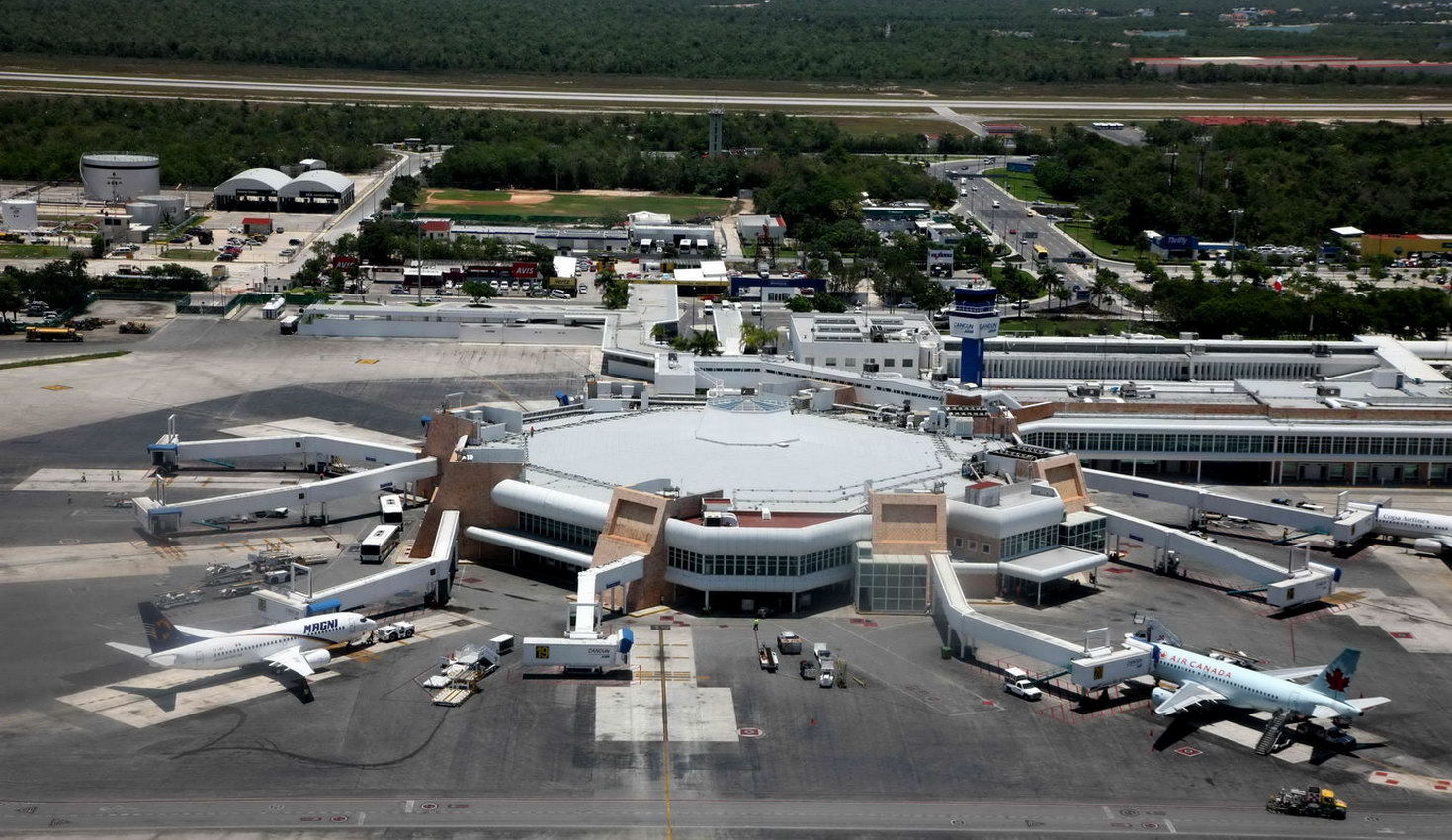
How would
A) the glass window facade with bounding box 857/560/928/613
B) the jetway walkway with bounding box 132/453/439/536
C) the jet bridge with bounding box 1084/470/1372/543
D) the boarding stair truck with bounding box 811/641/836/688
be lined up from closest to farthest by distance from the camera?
the boarding stair truck with bounding box 811/641/836/688, the glass window facade with bounding box 857/560/928/613, the jetway walkway with bounding box 132/453/439/536, the jet bridge with bounding box 1084/470/1372/543

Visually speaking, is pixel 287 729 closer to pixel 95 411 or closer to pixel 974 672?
pixel 974 672

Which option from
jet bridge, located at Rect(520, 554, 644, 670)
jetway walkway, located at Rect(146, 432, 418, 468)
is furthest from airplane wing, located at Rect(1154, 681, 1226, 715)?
jetway walkway, located at Rect(146, 432, 418, 468)

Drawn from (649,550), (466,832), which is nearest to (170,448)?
(649,550)

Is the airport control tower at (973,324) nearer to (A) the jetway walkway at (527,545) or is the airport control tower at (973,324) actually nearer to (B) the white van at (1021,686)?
(A) the jetway walkway at (527,545)

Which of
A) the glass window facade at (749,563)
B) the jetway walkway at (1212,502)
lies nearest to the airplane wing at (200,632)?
the glass window facade at (749,563)

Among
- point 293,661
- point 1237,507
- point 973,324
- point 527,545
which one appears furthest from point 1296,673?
point 973,324

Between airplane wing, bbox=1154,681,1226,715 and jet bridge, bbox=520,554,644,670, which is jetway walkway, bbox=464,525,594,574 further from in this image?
airplane wing, bbox=1154,681,1226,715
